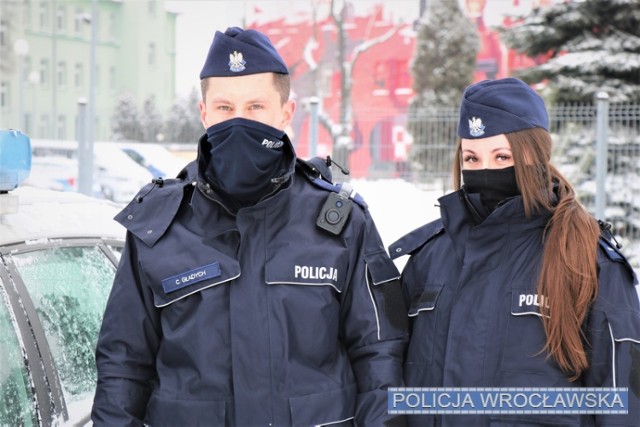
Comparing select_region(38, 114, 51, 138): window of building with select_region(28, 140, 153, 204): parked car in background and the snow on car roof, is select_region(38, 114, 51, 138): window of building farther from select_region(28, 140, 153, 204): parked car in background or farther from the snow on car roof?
the snow on car roof

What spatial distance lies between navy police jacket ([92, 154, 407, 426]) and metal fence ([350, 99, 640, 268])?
7275 millimetres

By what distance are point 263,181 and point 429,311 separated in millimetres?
561

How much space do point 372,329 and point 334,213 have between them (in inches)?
11.7

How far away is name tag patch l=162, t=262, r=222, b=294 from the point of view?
1913 mm

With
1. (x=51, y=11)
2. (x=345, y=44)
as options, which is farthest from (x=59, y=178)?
(x=51, y=11)

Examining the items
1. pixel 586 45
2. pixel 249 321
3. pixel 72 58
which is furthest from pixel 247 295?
pixel 72 58

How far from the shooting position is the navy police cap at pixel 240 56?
205 cm

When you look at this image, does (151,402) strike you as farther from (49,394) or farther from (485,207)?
(485,207)

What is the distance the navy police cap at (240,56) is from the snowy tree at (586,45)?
9846mm

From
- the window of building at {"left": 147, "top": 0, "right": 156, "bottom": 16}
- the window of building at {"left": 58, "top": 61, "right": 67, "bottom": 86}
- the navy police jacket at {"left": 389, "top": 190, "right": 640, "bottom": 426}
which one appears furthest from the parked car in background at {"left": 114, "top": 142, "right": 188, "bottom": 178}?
the window of building at {"left": 147, "top": 0, "right": 156, "bottom": 16}

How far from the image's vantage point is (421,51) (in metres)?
22.7

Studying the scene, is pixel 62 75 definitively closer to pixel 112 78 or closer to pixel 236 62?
pixel 112 78

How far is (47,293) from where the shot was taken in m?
2.39

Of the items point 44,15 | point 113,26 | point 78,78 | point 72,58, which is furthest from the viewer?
point 113,26
